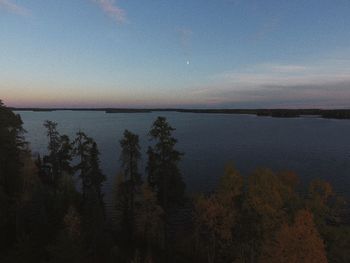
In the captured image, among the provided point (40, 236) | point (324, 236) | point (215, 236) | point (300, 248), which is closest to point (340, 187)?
point (324, 236)

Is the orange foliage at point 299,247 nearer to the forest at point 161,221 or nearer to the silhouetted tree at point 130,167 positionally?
the forest at point 161,221

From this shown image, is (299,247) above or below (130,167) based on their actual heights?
below

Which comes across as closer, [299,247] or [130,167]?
[299,247]

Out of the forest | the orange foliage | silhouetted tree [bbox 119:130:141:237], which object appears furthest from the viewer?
silhouetted tree [bbox 119:130:141:237]

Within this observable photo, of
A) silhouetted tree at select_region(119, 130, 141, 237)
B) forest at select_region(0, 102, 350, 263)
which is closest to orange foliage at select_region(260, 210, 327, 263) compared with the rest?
forest at select_region(0, 102, 350, 263)

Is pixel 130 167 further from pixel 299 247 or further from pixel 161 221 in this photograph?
pixel 299 247

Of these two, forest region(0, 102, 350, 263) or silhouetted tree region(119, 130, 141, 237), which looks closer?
forest region(0, 102, 350, 263)

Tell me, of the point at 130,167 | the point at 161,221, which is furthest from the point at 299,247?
the point at 130,167

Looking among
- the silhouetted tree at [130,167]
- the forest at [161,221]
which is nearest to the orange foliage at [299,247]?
the forest at [161,221]

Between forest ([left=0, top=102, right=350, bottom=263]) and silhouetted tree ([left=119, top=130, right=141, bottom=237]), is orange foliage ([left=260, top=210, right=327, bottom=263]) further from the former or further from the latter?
silhouetted tree ([left=119, top=130, right=141, bottom=237])

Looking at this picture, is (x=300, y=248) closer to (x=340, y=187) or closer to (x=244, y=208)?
(x=244, y=208)
